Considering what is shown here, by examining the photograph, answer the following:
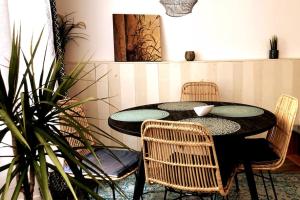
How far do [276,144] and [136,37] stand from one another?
73.9 inches

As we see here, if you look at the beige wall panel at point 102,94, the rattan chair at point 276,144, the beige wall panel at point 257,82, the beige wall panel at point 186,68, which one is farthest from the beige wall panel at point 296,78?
the beige wall panel at point 102,94

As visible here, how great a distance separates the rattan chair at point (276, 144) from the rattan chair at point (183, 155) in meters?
0.42

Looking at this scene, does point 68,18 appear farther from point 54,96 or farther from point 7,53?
point 54,96

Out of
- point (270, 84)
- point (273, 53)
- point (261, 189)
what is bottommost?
point (261, 189)

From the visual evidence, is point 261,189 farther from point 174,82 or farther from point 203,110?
point 174,82

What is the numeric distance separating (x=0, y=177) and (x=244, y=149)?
1703mm

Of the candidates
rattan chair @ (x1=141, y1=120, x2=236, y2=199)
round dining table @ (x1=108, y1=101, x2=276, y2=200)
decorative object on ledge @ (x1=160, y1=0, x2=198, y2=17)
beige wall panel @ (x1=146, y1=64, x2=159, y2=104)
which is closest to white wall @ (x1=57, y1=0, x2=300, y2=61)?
beige wall panel @ (x1=146, y1=64, x2=159, y2=104)

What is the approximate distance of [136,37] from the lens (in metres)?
3.48

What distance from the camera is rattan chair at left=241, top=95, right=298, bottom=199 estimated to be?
2152mm

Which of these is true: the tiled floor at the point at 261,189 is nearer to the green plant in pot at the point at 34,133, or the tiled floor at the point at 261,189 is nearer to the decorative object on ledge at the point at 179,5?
the green plant in pot at the point at 34,133

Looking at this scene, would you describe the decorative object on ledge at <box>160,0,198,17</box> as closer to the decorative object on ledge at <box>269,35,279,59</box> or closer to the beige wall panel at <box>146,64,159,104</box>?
the beige wall panel at <box>146,64,159,104</box>

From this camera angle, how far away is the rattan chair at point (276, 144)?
84.7 inches

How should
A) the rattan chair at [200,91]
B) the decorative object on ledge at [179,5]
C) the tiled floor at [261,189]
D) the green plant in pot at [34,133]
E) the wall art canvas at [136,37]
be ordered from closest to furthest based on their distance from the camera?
the green plant in pot at [34,133], the tiled floor at [261,189], the decorative object on ledge at [179,5], the rattan chair at [200,91], the wall art canvas at [136,37]

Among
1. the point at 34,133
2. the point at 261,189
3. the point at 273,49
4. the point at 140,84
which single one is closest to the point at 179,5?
the point at 140,84
